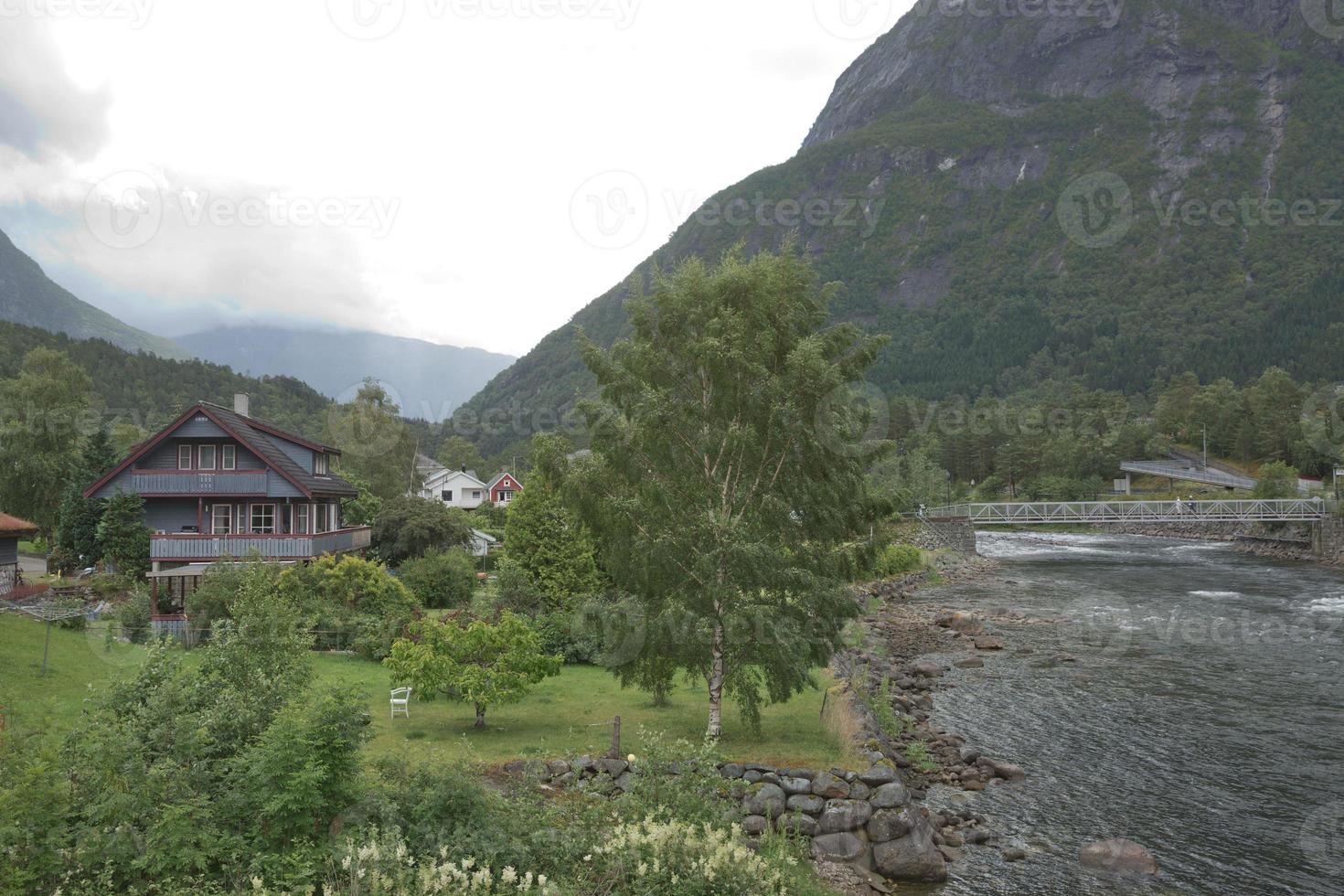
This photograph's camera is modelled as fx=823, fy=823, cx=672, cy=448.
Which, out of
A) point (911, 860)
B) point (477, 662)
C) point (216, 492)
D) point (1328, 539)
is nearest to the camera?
point (911, 860)

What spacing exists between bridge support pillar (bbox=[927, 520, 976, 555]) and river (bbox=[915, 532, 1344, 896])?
3129 centimetres

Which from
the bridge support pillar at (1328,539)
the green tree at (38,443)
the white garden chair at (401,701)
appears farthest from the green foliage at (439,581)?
the bridge support pillar at (1328,539)

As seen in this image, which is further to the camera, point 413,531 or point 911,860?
point 413,531

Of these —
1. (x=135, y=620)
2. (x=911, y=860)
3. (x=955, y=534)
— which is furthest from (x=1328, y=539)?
(x=135, y=620)

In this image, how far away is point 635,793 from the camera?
39.3ft

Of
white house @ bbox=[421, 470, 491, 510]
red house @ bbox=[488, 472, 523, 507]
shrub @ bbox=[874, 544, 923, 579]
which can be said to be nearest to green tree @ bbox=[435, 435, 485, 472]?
white house @ bbox=[421, 470, 491, 510]

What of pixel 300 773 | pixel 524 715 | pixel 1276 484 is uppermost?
pixel 1276 484

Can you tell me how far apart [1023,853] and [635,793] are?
868 centimetres

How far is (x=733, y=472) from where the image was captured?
18.1 metres

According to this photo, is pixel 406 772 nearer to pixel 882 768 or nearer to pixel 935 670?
pixel 882 768

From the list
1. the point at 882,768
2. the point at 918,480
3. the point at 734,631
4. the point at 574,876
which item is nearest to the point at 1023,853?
the point at 882,768

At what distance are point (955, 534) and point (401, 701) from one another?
227ft

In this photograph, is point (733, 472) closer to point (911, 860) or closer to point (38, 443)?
point (911, 860)

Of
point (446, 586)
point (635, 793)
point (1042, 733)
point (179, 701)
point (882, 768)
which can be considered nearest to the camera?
point (179, 701)
